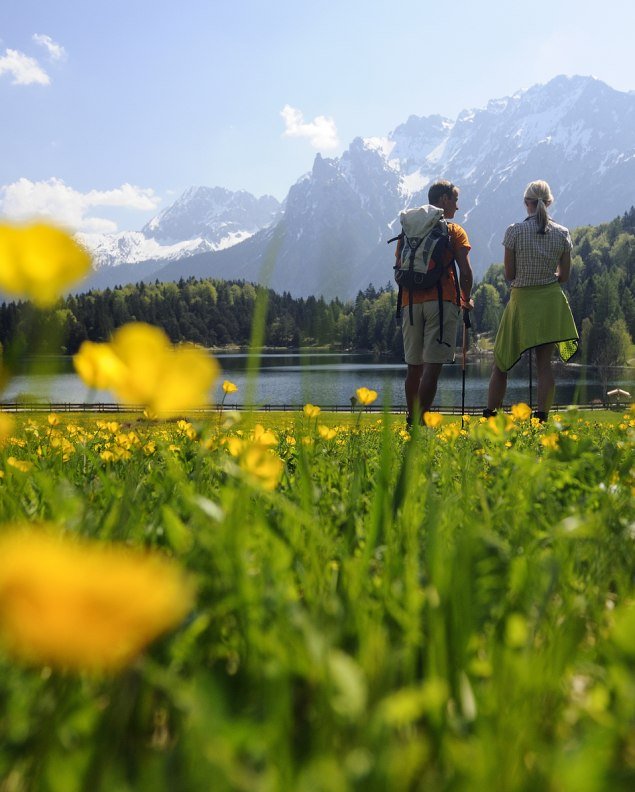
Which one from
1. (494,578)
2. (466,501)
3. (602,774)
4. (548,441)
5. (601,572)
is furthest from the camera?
(548,441)

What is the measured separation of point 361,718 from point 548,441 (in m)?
1.64

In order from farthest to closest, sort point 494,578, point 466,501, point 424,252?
point 424,252 → point 466,501 → point 494,578

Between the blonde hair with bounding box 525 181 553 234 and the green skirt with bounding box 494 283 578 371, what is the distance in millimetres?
569

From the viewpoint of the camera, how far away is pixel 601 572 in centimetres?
106

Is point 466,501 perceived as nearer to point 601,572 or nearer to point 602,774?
point 601,572

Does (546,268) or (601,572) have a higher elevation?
(546,268)

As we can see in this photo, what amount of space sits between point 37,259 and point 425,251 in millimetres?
5325

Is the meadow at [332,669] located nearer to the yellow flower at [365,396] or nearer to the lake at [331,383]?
the lake at [331,383]

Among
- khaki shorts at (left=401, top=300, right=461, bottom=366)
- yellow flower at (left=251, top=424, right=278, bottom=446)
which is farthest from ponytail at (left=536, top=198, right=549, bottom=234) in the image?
yellow flower at (left=251, top=424, right=278, bottom=446)

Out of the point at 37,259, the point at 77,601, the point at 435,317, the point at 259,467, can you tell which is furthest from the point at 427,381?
the point at 77,601

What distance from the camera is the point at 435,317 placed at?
5867 millimetres

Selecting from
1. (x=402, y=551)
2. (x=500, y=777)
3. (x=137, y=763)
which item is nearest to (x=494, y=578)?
(x=402, y=551)

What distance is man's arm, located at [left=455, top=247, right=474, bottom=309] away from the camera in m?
5.75

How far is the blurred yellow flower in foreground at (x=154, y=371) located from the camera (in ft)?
1.98
